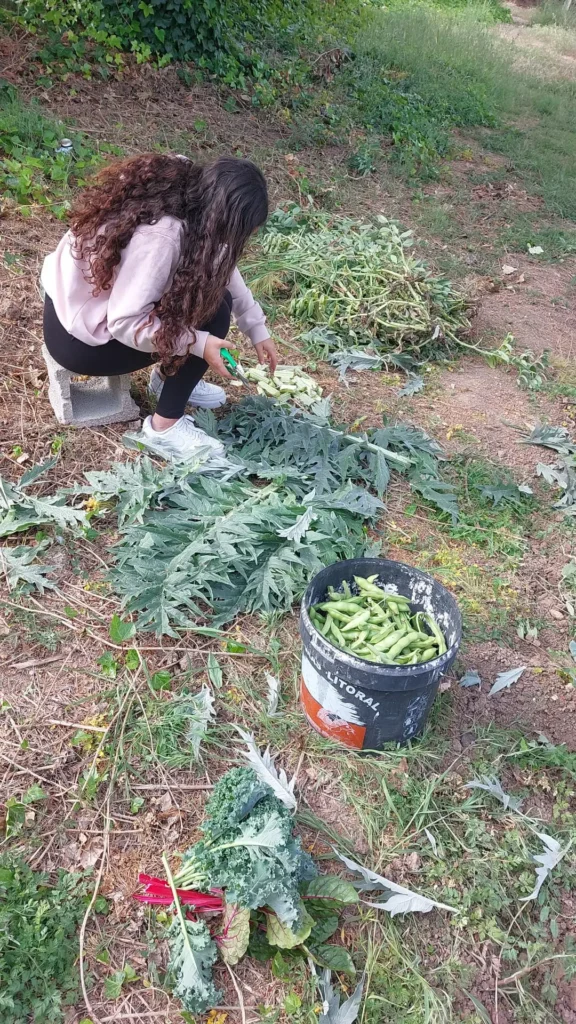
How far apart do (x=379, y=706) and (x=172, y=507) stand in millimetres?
1197

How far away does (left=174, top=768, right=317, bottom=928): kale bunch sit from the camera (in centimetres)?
174

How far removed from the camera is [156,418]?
3.05m

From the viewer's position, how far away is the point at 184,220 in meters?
2.53

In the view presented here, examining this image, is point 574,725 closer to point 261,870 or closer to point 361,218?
point 261,870

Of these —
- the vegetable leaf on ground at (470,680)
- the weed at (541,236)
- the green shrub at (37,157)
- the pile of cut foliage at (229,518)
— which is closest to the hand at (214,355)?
the pile of cut foliage at (229,518)

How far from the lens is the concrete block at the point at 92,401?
3.13 meters

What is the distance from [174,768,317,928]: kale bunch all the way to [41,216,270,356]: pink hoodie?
151 centimetres

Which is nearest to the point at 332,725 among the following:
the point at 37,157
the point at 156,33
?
the point at 37,157

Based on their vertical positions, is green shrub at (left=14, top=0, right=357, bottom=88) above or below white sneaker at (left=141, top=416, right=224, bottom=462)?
above

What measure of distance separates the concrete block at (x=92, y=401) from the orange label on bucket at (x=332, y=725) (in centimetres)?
161

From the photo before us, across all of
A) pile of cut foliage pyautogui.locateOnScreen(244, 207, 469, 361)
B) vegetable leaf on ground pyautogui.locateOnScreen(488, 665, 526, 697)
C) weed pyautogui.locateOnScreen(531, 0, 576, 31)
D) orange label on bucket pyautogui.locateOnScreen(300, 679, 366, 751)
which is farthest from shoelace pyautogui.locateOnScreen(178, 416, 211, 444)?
weed pyautogui.locateOnScreen(531, 0, 576, 31)

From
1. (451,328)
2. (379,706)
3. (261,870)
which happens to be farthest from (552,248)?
(261,870)

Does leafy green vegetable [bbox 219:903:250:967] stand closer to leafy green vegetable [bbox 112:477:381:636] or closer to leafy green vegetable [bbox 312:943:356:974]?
leafy green vegetable [bbox 312:943:356:974]

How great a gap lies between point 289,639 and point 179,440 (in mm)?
986
